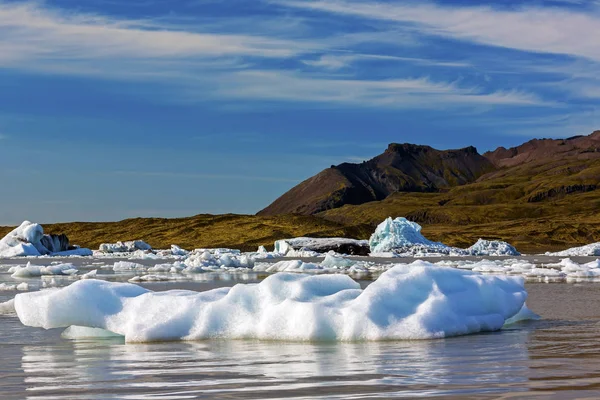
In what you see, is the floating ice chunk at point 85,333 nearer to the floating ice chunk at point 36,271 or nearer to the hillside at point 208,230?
the floating ice chunk at point 36,271

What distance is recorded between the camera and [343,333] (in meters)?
10.6

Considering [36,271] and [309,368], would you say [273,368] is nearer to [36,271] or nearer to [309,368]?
[309,368]

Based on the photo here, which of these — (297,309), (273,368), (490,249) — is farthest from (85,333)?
(490,249)

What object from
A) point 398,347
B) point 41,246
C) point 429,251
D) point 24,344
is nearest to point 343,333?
point 398,347

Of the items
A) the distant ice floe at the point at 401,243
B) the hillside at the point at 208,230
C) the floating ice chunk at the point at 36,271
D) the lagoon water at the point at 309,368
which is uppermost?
the hillside at the point at 208,230

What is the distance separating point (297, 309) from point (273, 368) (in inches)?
118

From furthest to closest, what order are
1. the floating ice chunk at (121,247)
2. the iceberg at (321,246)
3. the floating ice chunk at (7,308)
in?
1. the floating ice chunk at (121,247)
2. the iceberg at (321,246)
3. the floating ice chunk at (7,308)

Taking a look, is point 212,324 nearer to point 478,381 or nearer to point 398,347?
point 398,347

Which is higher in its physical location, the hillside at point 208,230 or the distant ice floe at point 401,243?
the hillside at point 208,230

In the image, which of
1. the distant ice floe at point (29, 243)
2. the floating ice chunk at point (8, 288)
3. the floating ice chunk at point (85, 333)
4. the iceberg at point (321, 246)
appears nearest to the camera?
the floating ice chunk at point (85, 333)

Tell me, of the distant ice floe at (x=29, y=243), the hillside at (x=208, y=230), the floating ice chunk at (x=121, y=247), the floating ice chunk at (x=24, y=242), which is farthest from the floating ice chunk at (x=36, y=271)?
the hillside at (x=208, y=230)

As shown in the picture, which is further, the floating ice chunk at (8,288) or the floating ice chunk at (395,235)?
the floating ice chunk at (395,235)

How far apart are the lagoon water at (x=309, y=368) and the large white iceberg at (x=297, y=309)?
13.1 inches

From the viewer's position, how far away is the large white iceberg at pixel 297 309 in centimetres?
1080
